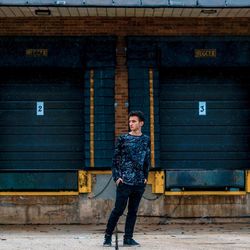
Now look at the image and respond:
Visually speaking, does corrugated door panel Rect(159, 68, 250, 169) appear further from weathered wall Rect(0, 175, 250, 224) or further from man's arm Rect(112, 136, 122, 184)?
man's arm Rect(112, 136, 122, 184)

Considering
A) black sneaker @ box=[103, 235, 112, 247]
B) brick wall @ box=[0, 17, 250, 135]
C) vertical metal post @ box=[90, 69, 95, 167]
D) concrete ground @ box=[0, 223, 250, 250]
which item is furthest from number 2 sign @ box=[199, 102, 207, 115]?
black sneaker @ box=[103, 235, 112, 247]

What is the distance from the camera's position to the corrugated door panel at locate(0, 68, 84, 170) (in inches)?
614

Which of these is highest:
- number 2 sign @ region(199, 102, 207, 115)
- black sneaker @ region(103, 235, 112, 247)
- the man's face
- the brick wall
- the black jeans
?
the brick wall

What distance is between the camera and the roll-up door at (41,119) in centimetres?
1560

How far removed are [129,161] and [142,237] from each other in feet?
8.54

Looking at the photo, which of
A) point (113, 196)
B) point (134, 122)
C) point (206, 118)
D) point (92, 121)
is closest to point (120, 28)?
point (92, 121)

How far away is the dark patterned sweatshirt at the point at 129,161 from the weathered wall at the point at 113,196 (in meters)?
5.07

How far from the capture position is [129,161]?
10195 mm

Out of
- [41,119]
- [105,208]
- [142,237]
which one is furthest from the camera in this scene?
[41,119]

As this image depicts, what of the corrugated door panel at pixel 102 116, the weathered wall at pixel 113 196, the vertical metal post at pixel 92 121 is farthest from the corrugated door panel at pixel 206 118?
the vertical metal post at pixel 92 121

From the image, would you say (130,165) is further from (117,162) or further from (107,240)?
(107,240)

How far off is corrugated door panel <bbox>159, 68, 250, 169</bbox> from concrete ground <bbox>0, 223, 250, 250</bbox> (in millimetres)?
1567

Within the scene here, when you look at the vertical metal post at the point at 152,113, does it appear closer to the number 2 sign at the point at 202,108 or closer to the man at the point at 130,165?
the number 2 sign at the point at 202,108

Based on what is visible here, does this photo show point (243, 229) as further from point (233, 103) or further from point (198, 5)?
point (198, 5)
